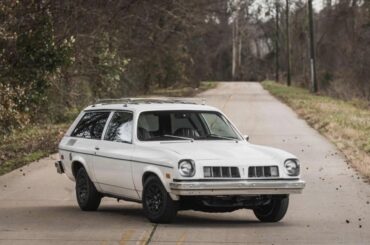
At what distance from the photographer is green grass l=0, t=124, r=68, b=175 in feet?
59.1

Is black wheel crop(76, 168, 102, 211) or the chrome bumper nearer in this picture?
the chrome bumper

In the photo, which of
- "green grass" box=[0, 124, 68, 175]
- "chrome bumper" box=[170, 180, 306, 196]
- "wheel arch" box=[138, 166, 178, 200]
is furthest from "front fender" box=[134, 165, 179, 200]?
"green grass" box=[0, 124, 68, 175]

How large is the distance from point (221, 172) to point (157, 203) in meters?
0.98

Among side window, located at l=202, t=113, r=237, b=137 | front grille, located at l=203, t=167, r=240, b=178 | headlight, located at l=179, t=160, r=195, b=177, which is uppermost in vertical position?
side window, located at l=202, t=113, r=237, b=137

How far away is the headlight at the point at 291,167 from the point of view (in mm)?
9578

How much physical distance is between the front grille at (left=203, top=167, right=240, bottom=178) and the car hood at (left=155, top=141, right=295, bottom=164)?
0.38 ft

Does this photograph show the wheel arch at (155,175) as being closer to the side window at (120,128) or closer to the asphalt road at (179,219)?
the asphalt road at (179,219)

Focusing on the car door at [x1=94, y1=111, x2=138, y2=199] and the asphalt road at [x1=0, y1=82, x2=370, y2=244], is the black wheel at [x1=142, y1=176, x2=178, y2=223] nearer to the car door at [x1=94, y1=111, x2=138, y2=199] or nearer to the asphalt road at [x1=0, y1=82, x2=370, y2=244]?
the asphalt road at [x1=0, y1=82, x2=370, y2=244]

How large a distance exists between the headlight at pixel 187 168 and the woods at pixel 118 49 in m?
7.08

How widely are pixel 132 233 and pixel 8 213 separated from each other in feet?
8.99

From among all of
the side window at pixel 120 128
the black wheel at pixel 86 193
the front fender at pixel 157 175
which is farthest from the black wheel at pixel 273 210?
the black wheel at pixel 86 193

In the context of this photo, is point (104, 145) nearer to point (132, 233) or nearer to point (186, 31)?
point (132, 233)

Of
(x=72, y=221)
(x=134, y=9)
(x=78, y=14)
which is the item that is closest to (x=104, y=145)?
(x=72, y=221)

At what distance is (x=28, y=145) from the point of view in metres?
21.2
